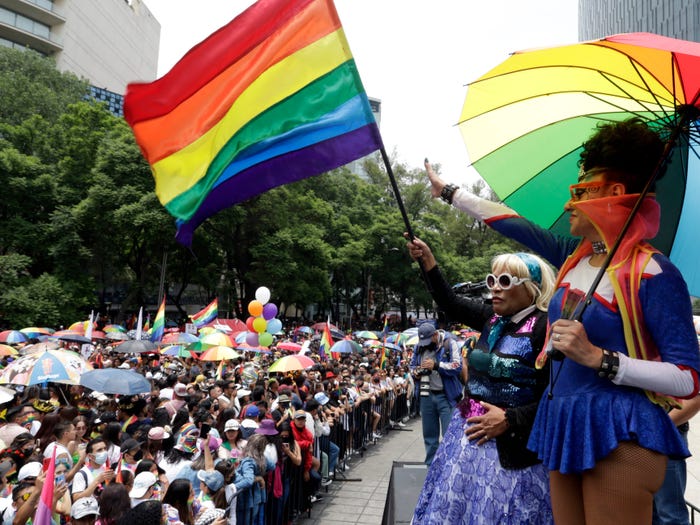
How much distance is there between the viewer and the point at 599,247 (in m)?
1.99

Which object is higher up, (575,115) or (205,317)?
(575,115)

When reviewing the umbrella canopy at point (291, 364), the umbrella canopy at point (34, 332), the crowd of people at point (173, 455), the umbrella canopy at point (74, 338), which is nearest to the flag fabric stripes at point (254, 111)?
the crowd of people at point (173, 455)

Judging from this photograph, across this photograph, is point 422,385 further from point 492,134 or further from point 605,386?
point 605,386

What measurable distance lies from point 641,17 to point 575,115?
59.9 metres

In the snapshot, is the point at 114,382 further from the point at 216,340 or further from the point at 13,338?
the point at 13,338

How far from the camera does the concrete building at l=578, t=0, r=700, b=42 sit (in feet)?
140

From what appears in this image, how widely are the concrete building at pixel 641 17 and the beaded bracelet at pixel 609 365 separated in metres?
38.9

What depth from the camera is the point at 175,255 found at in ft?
110

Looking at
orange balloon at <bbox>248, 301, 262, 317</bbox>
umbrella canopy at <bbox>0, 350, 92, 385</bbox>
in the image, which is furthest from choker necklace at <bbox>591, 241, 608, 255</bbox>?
orange balloon at <bbox>248, 301, 262, 317</bbox>

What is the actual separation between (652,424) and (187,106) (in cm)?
266

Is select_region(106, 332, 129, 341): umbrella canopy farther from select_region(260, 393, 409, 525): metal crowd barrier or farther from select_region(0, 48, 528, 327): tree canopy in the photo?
select_region(260, 393, 409, 525): metal crowd barrier

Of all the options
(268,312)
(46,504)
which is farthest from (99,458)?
(268,312)

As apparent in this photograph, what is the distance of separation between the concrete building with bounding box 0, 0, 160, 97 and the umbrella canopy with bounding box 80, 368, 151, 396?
128 feet

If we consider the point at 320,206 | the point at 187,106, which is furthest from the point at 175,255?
the point at 187,106
